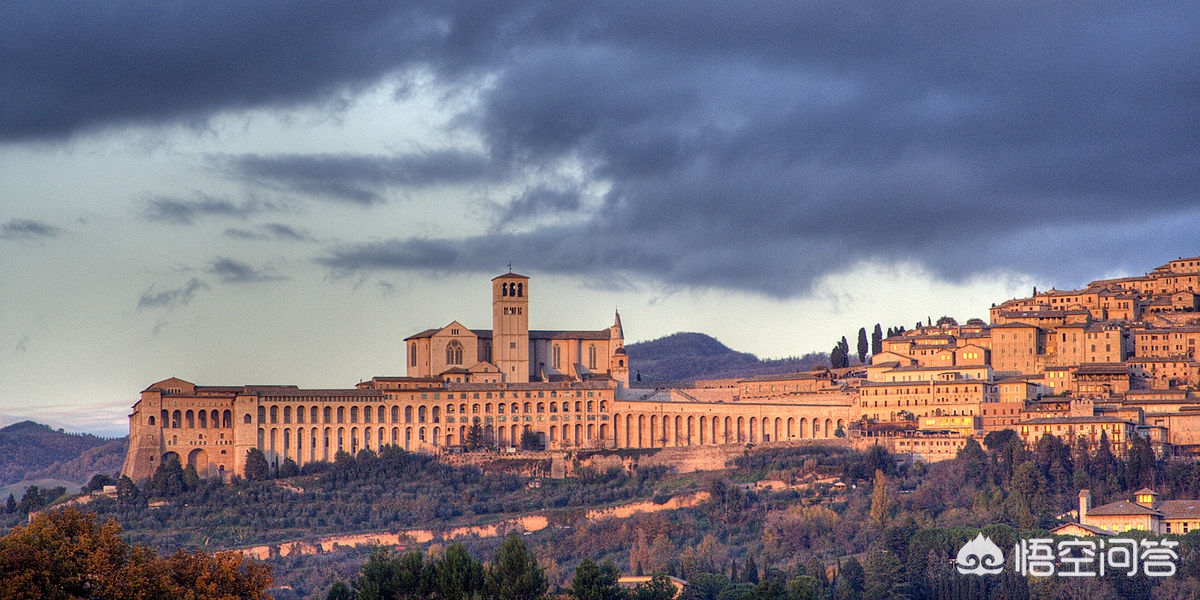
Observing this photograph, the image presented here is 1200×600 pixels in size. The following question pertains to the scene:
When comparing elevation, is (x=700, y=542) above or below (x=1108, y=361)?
below

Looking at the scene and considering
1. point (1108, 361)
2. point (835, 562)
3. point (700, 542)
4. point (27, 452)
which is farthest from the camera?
point (27, 452)

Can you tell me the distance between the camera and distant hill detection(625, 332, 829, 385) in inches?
6452

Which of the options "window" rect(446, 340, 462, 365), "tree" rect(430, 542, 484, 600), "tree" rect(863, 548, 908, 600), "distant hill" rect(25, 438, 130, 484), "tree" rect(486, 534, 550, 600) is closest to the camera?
"tree" rect(430, 542, 484, 600)

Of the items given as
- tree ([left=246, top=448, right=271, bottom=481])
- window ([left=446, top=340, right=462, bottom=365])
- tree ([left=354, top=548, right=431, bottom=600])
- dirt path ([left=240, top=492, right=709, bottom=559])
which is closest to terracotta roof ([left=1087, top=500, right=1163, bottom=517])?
dirt path ([left=240, top=492, right=709, bottom=559])

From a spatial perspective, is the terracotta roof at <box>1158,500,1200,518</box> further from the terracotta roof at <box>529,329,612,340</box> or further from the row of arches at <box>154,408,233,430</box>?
the row of arches at <box>154,408,233,430</box>

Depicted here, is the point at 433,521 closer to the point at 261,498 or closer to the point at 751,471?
the point at 261,498

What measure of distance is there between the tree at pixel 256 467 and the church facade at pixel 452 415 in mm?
768

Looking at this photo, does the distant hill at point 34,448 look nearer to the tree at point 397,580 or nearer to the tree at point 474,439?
the tree at point 474,439

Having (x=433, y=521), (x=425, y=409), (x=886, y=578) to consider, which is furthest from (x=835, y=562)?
(x=425, y=409)

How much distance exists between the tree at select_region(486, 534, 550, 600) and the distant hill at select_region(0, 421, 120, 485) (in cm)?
9237

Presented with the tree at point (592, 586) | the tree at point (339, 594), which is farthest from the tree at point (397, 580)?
the tree at point (592, 586)

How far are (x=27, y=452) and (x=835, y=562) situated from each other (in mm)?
93492

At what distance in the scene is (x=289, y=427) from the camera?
94000 millimetres

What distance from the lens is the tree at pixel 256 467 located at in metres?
91.0
